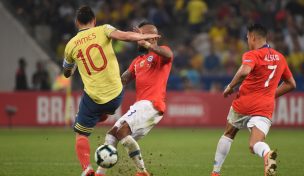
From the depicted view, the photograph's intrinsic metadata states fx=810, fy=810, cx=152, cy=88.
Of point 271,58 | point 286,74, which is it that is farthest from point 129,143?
point 286,74

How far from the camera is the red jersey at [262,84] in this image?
11234 mm

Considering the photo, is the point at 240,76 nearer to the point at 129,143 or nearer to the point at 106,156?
the point at 129,143

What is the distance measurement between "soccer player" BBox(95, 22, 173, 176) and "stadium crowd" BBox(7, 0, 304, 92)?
573 inches

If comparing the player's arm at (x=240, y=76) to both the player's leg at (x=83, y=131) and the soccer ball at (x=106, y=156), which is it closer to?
the soccer ball at (x=106, y=156)

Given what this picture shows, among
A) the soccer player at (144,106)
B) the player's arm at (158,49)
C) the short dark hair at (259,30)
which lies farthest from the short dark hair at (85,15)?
the short dark hair at (259,30)

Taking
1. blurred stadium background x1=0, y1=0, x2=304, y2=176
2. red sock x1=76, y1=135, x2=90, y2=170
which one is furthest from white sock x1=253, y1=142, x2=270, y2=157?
blurred stadium background x1=0, y1=0, x2=304, y2=176

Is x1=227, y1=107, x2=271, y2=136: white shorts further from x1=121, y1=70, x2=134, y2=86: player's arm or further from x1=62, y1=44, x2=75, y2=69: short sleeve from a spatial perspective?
x1=62, y1=44, x2=75, y2=69: short sleeve

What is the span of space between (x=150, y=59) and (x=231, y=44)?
628 inches

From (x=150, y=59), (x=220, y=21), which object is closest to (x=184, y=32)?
(x=220, y=21)

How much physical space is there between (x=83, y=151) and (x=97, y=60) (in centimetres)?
127

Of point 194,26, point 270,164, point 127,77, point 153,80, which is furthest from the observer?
point 194,26

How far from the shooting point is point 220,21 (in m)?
28.2

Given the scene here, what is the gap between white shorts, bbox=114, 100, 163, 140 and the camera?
1146cm

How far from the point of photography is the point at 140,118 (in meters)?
11.5
